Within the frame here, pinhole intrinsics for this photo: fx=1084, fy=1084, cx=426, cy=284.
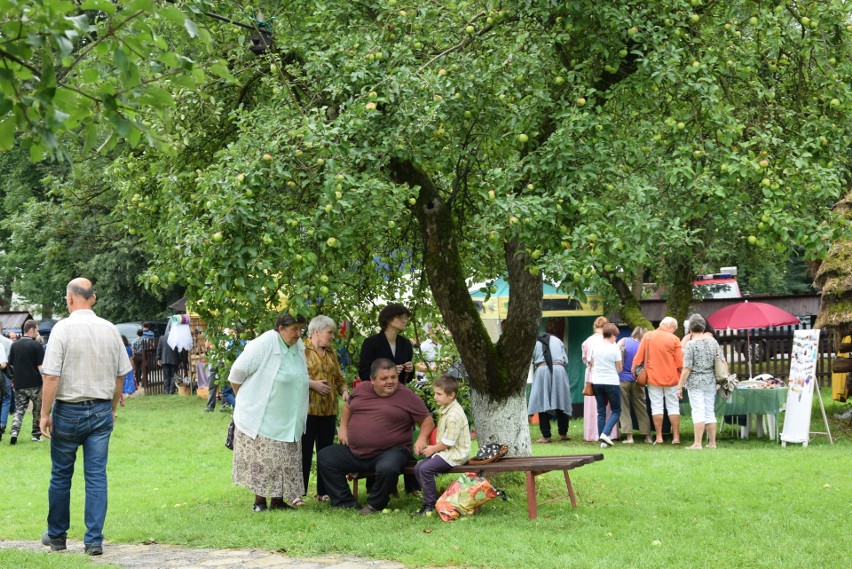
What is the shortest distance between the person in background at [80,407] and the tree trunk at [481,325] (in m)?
2.90

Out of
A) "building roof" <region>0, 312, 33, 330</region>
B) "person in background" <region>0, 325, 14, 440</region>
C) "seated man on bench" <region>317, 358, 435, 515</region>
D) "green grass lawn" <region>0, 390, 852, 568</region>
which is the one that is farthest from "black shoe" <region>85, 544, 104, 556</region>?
"building roof" <region>0, 312, 33, 330</region>

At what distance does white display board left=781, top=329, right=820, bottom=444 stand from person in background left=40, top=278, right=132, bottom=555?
950 centimetres

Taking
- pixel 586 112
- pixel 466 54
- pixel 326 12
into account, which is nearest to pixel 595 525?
pixel 586 112

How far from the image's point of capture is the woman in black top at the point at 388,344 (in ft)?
31.8

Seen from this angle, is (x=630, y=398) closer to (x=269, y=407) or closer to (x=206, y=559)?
(x=269, y=407)

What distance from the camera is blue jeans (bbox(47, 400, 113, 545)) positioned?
25.2 feet

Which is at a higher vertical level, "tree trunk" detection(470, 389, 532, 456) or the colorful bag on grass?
"tree trunk" detection(470, 389, 532, 456)

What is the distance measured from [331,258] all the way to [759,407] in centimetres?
892

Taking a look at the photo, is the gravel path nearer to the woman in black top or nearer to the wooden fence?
the woman in black top

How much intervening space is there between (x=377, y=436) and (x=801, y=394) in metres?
7.29

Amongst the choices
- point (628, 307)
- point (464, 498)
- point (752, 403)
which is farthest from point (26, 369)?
point (628, 307)

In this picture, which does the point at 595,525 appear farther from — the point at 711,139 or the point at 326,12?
the point at 326,12

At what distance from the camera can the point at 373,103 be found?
314 inches

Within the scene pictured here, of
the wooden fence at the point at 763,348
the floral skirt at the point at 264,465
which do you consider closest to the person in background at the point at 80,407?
the floral skirt at the point at 264,465
